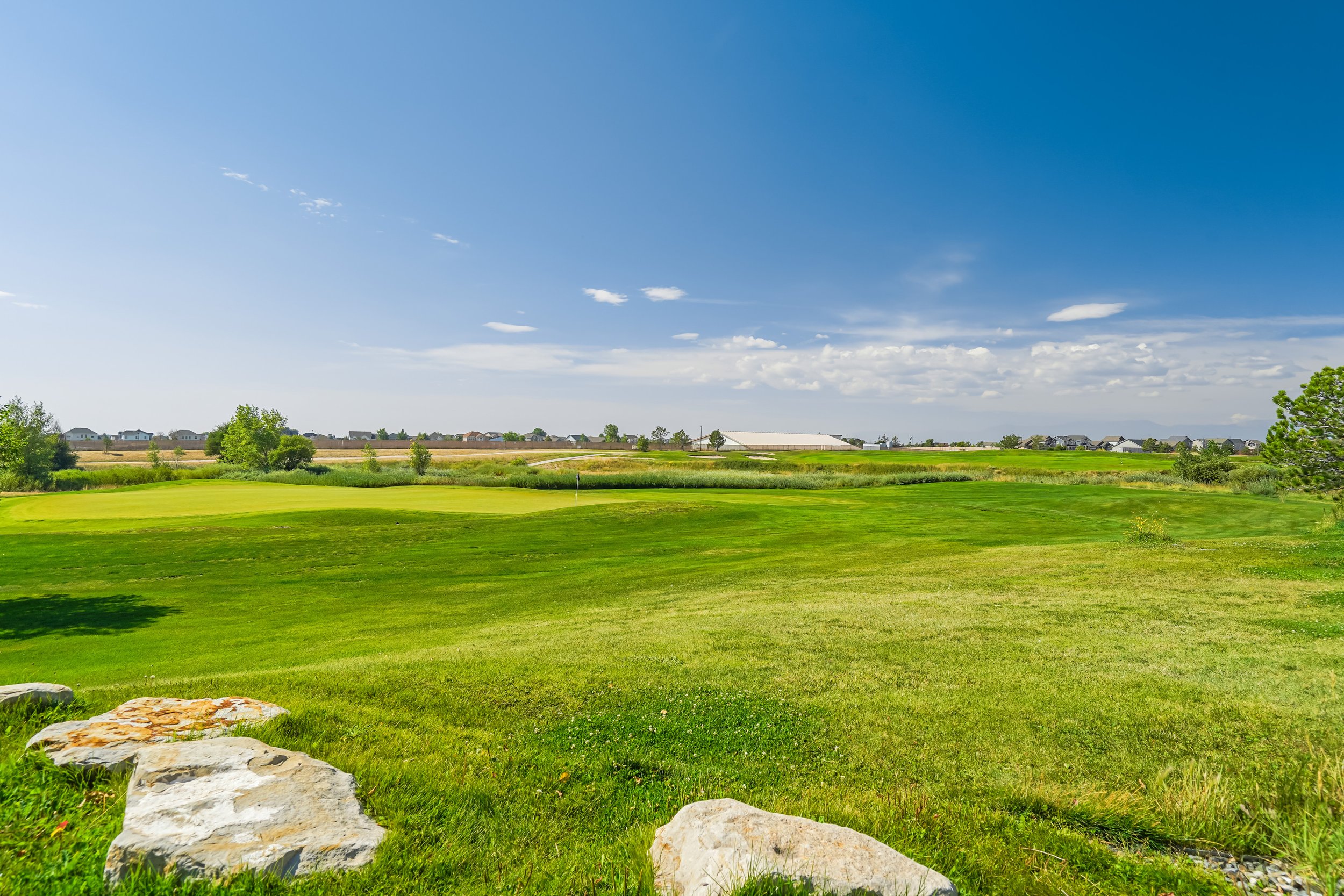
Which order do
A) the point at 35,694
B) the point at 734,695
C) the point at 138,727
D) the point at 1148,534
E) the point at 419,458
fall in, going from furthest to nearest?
the point at 419,458, the point at 1148,534, the point at 734,695, the point at 35,694, the point at 138,727

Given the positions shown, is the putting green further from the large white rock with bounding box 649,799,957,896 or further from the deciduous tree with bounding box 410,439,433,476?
the large white rock with bounding box 649,799,957,896

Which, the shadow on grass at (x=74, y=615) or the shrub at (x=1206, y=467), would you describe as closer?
the shadow on grass at (x=74, y=615)

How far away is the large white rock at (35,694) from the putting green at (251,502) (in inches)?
1239

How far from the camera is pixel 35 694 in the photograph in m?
6.94

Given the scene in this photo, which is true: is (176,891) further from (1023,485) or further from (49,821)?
(1023,485)

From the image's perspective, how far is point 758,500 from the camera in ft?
166

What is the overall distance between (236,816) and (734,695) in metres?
6.31

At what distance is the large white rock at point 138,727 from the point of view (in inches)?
212

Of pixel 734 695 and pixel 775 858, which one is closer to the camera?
pixel 775 858

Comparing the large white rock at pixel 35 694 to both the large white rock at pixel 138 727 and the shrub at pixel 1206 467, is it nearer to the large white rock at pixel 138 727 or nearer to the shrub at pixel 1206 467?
the large white rock at pixel 138 727

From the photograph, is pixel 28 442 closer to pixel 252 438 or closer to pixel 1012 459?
pixel 252 438

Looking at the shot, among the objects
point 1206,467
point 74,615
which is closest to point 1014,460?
point 1206,467

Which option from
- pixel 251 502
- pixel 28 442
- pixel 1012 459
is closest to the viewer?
pixel 251 502

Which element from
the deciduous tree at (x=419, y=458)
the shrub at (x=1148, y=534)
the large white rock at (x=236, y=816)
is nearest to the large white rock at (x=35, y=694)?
the large white rock at (x=236, y=816)
